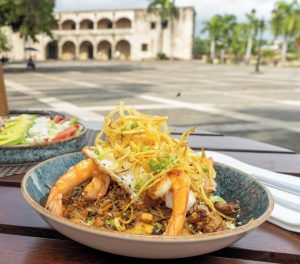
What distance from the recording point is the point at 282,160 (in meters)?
1.93

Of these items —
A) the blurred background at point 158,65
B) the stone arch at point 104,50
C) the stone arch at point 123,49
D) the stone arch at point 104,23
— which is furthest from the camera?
the stone arch at point 104,50

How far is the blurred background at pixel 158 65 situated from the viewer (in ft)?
28.8

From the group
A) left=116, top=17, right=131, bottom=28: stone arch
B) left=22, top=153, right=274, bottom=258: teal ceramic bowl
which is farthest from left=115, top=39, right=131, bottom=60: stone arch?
left=22, top=153, right=274, bottom=258: teal ceramic bowl

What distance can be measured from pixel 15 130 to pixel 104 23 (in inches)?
2142

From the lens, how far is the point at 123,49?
2092 inches

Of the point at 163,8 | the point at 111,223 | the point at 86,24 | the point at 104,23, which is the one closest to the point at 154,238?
the point at 111,223

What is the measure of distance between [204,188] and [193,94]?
11.3 metres

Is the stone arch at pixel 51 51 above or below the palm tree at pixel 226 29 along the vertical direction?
below

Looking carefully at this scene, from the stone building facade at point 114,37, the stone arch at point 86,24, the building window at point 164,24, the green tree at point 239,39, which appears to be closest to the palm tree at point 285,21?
the green tree at point 239,39

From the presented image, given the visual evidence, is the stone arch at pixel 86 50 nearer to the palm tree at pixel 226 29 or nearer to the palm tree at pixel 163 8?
the palm tree at pixel 163 8

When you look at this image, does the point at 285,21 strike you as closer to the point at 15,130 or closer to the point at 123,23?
the point at 123,23

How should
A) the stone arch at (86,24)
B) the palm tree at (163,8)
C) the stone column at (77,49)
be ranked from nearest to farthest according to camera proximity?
the palm tree at (163,8)
the stone column at (77,49)
the stone arch at (86,24)

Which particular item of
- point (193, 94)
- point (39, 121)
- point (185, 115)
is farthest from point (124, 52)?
point (39, 121)

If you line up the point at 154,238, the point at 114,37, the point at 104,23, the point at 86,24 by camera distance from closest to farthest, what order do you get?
the point at 154,238 → the point at 114,37 → the point at 104,23 → the point at 86,24
